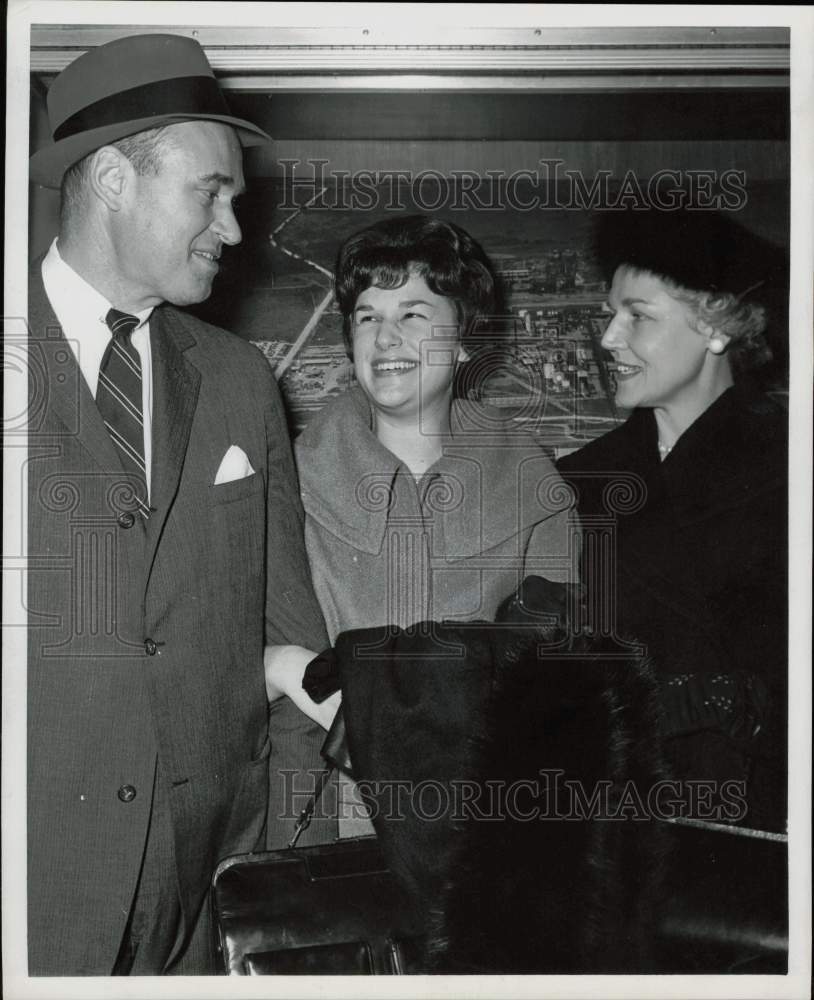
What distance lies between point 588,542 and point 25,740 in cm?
82

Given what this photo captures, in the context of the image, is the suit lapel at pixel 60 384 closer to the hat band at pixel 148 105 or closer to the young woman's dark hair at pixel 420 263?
the hat band at pixel 148 105

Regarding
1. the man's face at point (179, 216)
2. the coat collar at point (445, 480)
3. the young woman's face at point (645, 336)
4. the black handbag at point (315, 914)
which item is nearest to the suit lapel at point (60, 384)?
the man's face at point (179, 216)

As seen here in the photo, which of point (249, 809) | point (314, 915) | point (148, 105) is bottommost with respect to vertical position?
point (314, 915)

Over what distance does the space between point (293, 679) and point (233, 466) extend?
31 cm

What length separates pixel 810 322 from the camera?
152 cm

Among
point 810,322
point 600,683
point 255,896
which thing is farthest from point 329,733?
point 810,322

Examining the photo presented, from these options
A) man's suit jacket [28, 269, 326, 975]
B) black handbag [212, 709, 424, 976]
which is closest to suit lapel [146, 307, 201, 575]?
man's suit jacket [28, 269, 326, 975]

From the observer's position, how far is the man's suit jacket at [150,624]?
1.39 m

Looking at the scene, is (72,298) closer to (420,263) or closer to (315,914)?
(420,263)

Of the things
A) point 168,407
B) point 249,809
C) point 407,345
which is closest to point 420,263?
point 407,345

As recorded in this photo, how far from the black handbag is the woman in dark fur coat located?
1.46 ft

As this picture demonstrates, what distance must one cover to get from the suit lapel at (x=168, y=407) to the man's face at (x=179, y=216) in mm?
45

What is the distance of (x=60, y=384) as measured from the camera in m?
1.41

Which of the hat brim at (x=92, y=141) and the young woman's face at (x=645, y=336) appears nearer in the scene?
the hat brim at (x=92, y=141)
